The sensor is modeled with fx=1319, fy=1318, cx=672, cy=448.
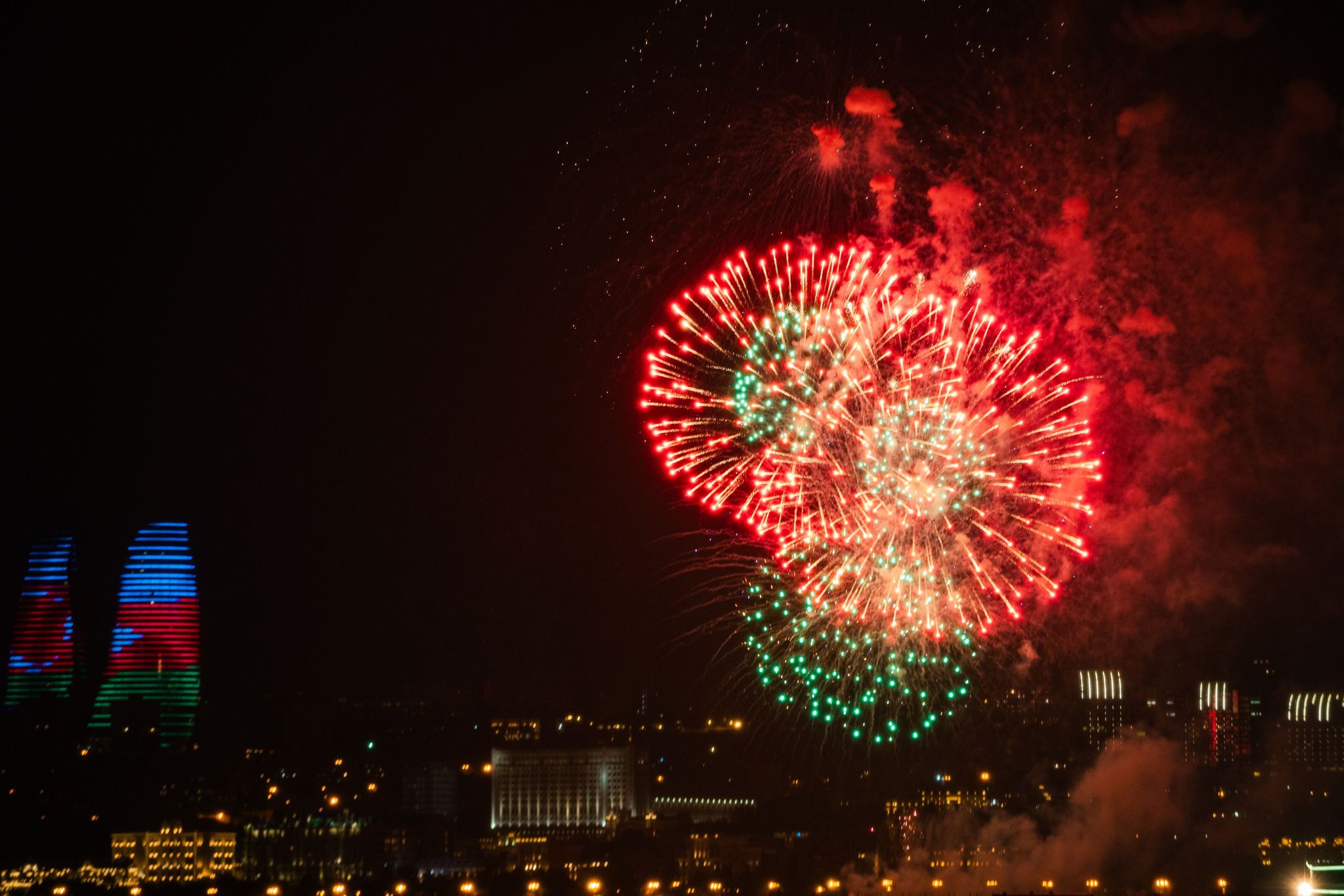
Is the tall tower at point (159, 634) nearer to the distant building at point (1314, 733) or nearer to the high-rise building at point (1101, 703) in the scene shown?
the high-rise building at point (1101, 703)

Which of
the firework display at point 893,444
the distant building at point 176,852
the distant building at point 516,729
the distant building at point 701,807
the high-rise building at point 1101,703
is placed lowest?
the distant building at point 176,852

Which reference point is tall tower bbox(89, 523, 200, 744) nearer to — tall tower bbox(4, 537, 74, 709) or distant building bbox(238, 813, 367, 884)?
tall tower bbox(4, 537, 74, 709)

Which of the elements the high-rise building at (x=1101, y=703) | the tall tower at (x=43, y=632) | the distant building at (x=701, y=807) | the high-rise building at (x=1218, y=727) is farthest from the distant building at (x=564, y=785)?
the high-rise building at (x=1101, y=703)

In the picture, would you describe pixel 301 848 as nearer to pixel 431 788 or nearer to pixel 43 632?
pixel 431 788

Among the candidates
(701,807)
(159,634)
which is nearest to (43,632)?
(159,634)

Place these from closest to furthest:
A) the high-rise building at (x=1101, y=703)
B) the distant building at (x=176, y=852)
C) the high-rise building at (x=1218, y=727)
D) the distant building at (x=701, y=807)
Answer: the high-rise building at (x=1101, y=703) < the high-rise building at (x=1218, y=727) < the distant building at (x=176, y=852) < the distant building at (x=701, y=807)

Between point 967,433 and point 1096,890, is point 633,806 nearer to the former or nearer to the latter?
point 1096,890
